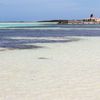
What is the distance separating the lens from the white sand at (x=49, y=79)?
788cm

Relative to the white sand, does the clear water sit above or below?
below

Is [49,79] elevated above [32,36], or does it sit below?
above

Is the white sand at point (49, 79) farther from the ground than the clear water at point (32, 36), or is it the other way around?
the white sand at point (49, 79)

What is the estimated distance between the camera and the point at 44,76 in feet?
33.9

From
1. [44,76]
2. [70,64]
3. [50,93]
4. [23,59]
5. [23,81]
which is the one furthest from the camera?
[23,59]

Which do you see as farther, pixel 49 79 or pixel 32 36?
pixel 32 36

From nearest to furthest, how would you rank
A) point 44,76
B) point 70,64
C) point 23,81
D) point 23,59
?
point 23,81, point 44,76, point 70,64, point 23,59

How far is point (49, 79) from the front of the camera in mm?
9820

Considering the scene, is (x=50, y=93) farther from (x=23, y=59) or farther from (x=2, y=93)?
(x=23, y=59)

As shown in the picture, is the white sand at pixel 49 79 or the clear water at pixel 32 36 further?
the clear water at pixel 32 36

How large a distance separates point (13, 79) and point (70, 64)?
3639 mm

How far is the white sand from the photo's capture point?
788 cm

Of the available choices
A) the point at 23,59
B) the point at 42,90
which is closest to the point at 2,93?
the point at 42,90

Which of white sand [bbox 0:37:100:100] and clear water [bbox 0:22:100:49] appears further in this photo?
clear water [bbox 0:22:100:49]
